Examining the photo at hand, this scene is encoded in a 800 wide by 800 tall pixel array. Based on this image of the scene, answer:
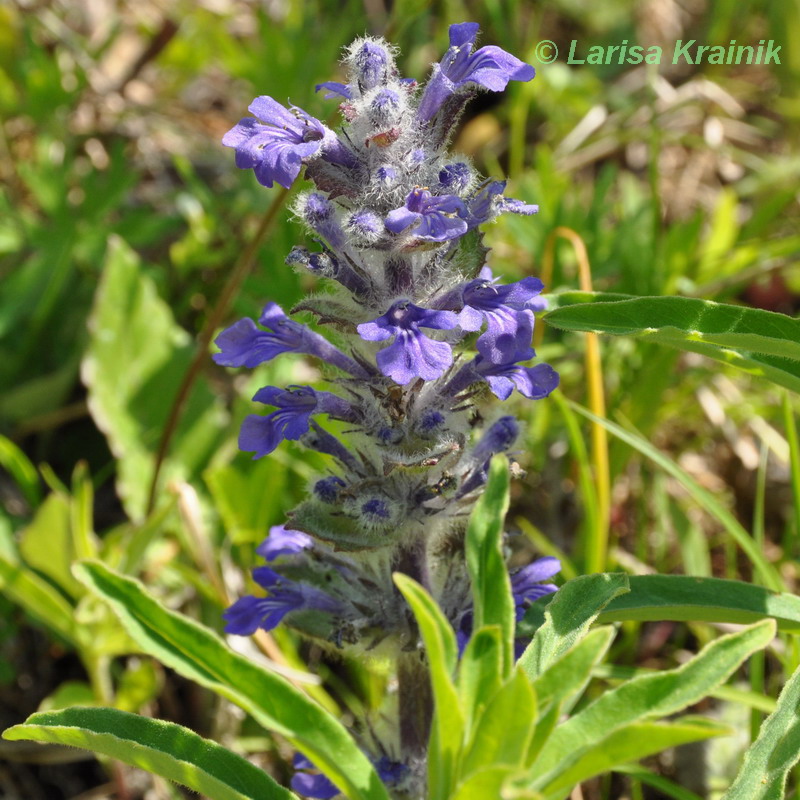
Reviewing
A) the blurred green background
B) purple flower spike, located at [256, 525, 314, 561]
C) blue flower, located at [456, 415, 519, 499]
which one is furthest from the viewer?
the blurred green background

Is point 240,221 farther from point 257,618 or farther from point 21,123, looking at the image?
point 257,618

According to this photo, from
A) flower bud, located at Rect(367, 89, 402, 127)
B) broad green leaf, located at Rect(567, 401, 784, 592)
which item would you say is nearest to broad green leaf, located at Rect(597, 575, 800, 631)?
broad green leaf, located at Rect(567, 401, 784, 592)

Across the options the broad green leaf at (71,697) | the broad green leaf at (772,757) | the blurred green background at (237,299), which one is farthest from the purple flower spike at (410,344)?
the broad green leaf at (71,697)

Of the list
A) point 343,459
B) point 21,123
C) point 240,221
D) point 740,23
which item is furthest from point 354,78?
point 740,23

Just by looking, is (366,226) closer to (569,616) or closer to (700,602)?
(569,616)

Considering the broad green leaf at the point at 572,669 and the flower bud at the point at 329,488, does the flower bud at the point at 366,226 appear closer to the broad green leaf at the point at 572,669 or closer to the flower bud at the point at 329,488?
the flower bud at the point at 329,488

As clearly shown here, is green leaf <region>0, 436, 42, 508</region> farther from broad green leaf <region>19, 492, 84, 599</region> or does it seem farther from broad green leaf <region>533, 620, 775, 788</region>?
broad green leaf <region>533, 620, 775, 788</region>
